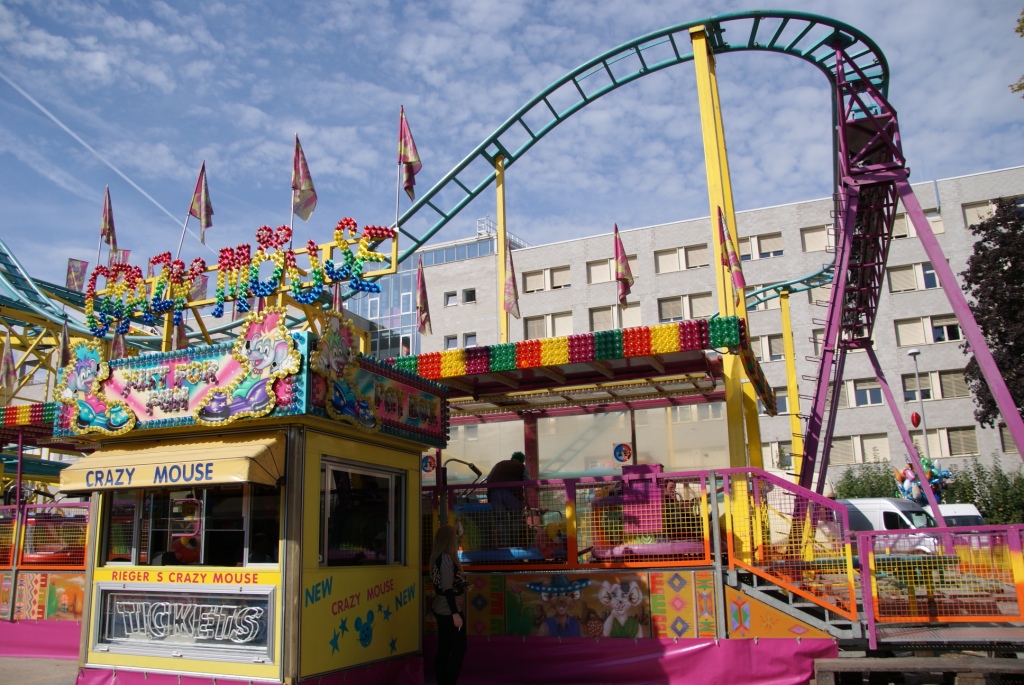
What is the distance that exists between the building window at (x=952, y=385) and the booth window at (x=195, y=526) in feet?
124

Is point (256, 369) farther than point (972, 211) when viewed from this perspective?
No

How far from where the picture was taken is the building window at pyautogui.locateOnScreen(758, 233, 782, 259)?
42500 millimetres

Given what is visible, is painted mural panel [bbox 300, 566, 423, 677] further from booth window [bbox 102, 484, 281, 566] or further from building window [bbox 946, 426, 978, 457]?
building window [bbox 946, 426, 978, 457]

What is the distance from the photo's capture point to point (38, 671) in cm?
1085

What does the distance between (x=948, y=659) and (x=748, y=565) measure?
204 cm

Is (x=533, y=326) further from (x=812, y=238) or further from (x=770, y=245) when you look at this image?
(x=812, y=238)

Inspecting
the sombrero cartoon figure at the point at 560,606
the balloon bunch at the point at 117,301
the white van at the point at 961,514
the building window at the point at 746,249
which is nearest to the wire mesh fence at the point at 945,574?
the sombrero cartoon figure at the point at 560,606

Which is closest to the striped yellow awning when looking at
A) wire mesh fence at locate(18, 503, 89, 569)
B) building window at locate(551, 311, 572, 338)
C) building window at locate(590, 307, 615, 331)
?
wire mesh fence at locate(18, 503, 89, 569)

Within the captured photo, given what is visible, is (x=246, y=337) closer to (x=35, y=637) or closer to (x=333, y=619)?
(x=333, y=619)

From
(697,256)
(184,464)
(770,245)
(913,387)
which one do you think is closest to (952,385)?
(913,387)

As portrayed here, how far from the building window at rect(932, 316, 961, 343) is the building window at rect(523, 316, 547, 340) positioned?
64.3 ft

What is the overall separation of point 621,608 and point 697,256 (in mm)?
36192

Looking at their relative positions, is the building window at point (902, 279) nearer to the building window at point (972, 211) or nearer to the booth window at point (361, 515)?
the building window at point (972, 211)

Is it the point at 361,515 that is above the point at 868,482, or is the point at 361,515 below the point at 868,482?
below
